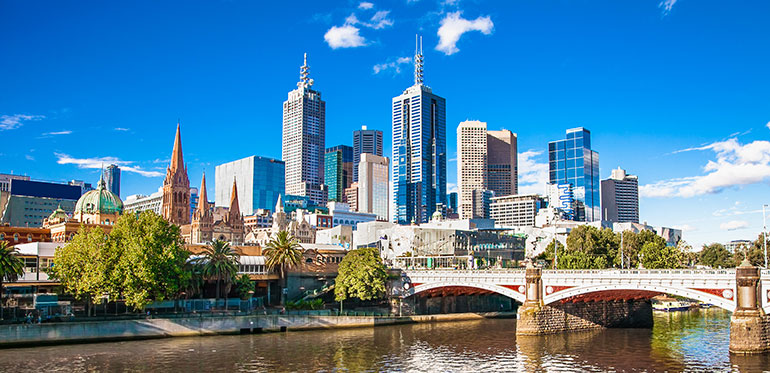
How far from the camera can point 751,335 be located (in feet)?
264

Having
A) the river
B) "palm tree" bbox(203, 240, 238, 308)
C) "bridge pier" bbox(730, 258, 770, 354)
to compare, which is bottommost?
the river

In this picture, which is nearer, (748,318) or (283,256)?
(748,318)

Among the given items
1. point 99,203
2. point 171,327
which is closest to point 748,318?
point 171,327

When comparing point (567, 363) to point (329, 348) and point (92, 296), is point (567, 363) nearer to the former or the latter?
point (329, 348)

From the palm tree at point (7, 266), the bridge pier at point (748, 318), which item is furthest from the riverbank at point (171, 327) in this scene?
the bridge pier at point (748, 318)

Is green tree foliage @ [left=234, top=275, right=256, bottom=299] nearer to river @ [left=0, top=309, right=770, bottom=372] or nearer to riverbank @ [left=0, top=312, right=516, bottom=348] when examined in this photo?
riverbank @ [left=0, top=312, right=516, bottom=348]

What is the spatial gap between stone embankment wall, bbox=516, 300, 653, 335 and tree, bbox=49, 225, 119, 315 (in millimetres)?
60646

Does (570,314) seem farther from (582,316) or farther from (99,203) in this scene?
(99,203)

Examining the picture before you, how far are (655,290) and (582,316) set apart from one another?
21.6 meters

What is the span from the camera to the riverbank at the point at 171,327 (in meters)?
90.1

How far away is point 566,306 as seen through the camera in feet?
356

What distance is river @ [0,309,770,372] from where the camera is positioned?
76562 millimetres

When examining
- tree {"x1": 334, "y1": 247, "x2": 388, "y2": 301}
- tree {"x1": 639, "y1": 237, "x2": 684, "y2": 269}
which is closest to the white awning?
tree {"x1": 334, "y1": 247, "x2": 388, "y2": 301}

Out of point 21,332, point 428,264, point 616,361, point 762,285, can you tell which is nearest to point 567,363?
point 616,361
